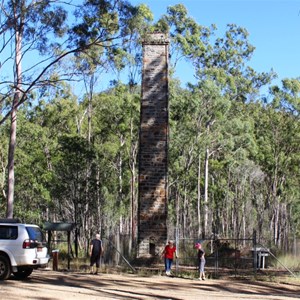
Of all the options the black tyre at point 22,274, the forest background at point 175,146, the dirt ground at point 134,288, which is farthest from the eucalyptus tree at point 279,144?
the black tyre at point 22,274

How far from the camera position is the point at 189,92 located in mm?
41844

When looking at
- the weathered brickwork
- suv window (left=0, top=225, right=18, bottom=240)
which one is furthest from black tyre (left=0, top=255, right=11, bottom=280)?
the weathered brickwork

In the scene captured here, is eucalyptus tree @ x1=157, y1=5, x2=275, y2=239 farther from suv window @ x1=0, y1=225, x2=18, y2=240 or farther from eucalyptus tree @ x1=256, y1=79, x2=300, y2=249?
suv window @ x1=0, y1=225, x2=18, y2=240

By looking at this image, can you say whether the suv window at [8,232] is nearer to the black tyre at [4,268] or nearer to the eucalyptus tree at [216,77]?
the black tyre at [4,268]

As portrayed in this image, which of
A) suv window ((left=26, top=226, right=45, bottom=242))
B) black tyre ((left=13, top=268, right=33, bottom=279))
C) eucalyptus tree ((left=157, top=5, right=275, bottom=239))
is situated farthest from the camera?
eucalyptus tree ((left=157, top=5, right=275, bottom=239))

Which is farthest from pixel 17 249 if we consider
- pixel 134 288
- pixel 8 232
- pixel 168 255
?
pixel 168 255

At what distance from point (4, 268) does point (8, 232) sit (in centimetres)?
106

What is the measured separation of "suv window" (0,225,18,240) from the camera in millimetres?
15977

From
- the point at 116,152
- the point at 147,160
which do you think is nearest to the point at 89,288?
the point at 147,160

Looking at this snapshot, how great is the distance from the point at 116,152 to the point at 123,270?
21.9m

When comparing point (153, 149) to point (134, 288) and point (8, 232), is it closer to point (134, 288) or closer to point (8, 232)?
point (134, 288)

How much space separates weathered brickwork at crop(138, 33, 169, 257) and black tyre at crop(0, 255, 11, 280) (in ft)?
23.0

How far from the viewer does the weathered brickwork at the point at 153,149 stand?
857 inches

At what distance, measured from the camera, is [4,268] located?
15867 millimetres
